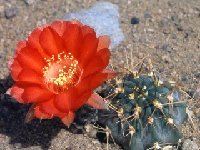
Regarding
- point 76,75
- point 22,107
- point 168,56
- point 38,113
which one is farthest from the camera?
point 168,56

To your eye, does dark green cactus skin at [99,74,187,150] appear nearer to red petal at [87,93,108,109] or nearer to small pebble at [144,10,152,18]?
red petal at [87,93,108,109]

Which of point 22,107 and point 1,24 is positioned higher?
point 1,24

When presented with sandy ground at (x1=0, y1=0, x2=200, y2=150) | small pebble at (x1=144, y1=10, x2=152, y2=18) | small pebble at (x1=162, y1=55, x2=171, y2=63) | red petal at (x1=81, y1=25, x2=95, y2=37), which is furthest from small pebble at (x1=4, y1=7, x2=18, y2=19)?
red petal at (x1=81, y1=25, x2=95, y2=37)

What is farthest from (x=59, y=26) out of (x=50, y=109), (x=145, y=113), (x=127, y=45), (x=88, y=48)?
(x=127, y=45)

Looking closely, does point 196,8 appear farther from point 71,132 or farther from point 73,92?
point 73,92

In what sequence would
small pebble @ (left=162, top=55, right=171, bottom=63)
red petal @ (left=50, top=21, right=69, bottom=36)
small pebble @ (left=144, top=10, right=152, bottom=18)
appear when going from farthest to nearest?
small pebble @ (left=144, top=10, right=152, bottom=18) → small pebble @ (left=162, top=55, right=171, bottom=63) → red petal @ (left=50, top=21, right=69, bottom=36)

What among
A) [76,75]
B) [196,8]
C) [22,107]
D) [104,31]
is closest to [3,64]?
[22,107]
